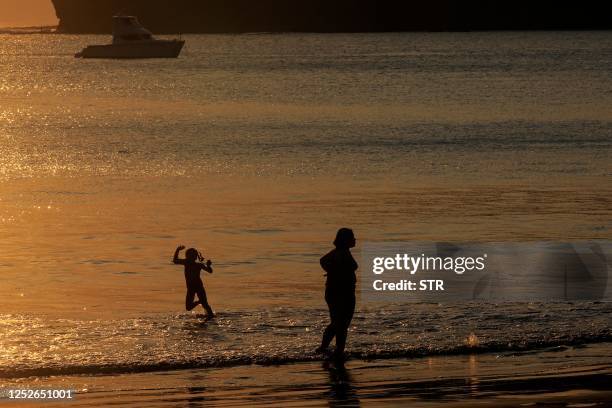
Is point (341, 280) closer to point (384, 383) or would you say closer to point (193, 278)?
point (384, 383)

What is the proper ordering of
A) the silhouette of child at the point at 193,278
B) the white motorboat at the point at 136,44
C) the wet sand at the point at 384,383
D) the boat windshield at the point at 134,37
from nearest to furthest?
the wet sand at the point at 384,383 → the silhouette of child at the point at 193,278 → the white motorboat at the point at 136,44 → the boat windshield at the point at 134,37

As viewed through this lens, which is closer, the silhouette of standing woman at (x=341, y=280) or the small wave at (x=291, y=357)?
the silhouette of standing woman at (x=341, y=280)

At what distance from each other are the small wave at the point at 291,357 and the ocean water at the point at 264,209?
0.05 m

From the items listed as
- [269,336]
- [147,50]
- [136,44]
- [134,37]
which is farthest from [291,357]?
[134,37]

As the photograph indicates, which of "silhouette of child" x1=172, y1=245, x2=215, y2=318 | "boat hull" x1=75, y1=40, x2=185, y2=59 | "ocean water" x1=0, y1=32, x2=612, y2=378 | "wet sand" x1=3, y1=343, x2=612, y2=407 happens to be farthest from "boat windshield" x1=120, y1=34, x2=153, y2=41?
"wet sand" x1=3, y1=343, x2=612, y2=407

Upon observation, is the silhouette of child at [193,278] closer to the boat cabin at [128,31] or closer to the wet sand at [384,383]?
the wet sand at [384,383]

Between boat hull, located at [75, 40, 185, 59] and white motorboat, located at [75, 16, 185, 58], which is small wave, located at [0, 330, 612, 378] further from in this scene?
boat hull, located at [75, 40, 185, 59]

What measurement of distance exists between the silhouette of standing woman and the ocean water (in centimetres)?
95

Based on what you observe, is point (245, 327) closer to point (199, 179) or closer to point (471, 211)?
point (471, 211)

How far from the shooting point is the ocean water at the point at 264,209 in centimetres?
1922

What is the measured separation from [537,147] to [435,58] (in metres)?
122

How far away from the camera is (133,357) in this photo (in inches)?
701

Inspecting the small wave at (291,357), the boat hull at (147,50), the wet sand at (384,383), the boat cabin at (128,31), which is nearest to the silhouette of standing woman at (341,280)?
the wet sand at (384,383)

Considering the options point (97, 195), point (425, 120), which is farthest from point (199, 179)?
point (425, 120)
